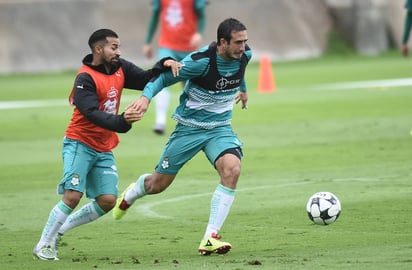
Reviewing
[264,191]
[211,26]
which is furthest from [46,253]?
[211,26]

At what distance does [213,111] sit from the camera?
403 inches

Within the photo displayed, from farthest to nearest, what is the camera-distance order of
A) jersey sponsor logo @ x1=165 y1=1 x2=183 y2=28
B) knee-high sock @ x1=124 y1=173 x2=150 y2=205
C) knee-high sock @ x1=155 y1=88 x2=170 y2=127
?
jersey sponsor logo @ x1=165 y1=1 x2=183 y2=28 → knee-high sock @ x1=155 y1=88 x2=170 y2=127 → knee-high sock @ x1=124 y1=173 x2=150 y2=205

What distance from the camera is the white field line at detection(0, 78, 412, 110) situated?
79.8 ft

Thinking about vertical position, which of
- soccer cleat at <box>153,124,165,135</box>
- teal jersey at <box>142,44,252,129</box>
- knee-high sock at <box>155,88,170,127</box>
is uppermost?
teal jersey at <box>142,44,252,129</box>

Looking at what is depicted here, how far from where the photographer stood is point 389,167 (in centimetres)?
1438

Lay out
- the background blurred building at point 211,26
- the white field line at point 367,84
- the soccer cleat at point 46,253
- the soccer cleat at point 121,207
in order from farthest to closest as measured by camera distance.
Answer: the background blurred building at point 211,26, the white field line at point 367,84, the soccer cleat at point 121,207, the soccer cleat at point 46,253

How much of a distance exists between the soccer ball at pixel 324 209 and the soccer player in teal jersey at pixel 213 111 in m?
0.97

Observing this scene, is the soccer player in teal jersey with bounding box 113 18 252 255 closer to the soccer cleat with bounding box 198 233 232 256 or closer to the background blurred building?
the soccer cleat with bounding box 198 233 232 256

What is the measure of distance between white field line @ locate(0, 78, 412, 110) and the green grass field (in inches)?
9.9

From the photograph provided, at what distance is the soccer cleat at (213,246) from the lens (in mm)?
9289

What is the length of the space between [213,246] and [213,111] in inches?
57.7

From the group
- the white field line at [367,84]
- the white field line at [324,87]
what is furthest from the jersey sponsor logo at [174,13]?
the white field line at [367,84]

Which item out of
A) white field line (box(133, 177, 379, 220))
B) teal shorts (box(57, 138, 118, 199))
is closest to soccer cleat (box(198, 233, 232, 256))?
teal shorts (box(57, 138, 118, 199))

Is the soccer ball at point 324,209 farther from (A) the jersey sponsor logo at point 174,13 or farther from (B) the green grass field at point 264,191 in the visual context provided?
(A) the jersey sponsor logo at point 174,13
